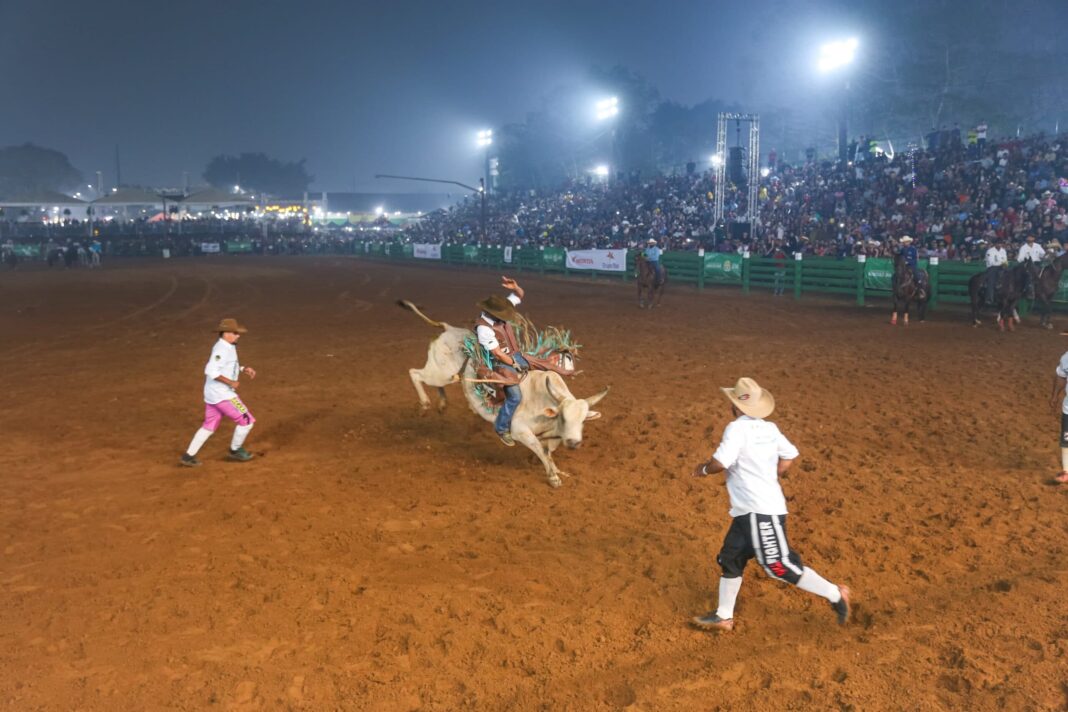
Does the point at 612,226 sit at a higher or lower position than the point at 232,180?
lower

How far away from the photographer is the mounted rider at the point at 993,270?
52.2 ft

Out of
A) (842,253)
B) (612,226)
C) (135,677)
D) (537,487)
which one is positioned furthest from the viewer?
(612,226)

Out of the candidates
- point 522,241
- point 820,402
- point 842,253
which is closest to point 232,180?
point 522,241

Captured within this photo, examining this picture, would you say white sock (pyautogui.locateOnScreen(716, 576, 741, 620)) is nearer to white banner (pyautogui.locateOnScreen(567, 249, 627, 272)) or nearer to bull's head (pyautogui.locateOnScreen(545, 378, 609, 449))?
bull's head (pyautogui.locateOnScreen(545, 378, 609, 449))

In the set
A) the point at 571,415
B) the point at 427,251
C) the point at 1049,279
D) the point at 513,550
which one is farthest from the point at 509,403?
the point at 427,251

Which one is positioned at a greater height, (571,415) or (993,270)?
(993,270)

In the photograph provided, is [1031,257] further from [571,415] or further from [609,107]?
[609,107]

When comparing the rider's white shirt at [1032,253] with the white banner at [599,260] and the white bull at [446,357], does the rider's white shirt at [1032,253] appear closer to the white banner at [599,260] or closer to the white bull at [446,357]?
the white bull at [446,357]

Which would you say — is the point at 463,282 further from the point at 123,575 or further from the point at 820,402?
the point at 123,575

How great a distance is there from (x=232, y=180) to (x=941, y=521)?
414 ft

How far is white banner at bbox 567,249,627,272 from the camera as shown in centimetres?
3009

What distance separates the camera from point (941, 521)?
5.96 meters

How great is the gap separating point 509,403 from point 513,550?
181cm

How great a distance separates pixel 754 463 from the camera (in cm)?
426
